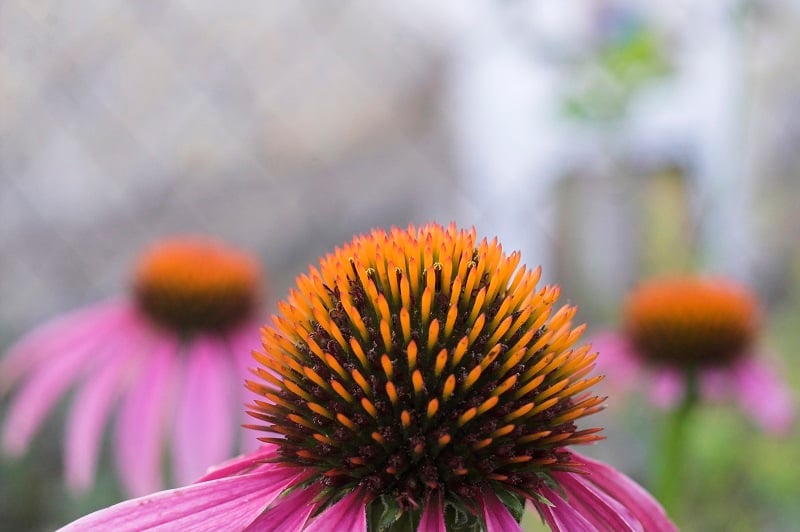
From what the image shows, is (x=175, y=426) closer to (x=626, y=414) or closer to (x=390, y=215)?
(x=626, y=414)

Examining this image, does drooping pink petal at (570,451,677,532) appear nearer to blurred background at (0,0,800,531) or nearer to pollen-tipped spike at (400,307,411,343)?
pollen-tipped spike at (400,307,411,343)

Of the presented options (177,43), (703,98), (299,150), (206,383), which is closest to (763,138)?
(703,98)

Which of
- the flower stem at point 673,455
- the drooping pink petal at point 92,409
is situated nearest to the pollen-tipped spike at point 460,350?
the flower stem at point 673,455

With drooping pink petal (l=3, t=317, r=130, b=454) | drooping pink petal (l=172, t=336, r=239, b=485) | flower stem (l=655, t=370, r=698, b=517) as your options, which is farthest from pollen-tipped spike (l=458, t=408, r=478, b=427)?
drooping pink petal (l=3, t=317, r=130, b=454)

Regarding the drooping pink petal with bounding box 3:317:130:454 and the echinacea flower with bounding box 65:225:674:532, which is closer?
the echinacea flower with bounding box 65:225:674:532

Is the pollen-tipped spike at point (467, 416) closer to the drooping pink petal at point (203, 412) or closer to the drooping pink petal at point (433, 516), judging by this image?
the drooping pink petal at point (433, 516)

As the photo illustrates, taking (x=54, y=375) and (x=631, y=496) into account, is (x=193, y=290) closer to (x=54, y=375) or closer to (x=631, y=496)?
(x=54, y=375)
